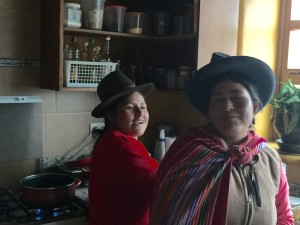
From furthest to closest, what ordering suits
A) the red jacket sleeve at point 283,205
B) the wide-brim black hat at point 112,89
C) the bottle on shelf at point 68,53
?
1. the bottle on shelf at point 68,53
2. the wide-brim black hat at point 112,89
3. the red jacket sleeve at point 283,205

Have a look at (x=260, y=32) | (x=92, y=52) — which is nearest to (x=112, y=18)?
(x=92, y=52)

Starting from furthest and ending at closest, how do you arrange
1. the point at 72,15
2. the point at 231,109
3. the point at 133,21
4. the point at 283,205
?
1. the point at 133,21
2. the point at 72,15
3. the point at 283,205
4. the point at 231,109

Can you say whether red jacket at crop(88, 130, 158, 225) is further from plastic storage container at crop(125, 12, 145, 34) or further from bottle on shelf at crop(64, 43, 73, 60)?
plastic storage container at crop(125, 12, 145, 34)

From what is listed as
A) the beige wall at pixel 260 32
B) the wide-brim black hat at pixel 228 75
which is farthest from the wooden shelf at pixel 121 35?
the wide-brim black hat at pixel 228 75

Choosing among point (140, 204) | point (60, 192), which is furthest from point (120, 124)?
point (60, 192)

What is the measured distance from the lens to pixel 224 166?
1.22m

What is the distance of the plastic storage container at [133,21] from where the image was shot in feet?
7.12

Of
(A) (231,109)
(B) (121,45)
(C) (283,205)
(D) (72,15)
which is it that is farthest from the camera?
(B) (121,45)

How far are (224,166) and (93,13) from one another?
3.90 ft

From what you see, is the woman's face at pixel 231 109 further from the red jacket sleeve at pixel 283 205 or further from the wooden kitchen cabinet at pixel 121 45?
the wooden kitchen cabinet at pixel 121 45

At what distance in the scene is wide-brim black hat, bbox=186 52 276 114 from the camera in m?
1.26

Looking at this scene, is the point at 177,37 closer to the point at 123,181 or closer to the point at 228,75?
the point at 228,75

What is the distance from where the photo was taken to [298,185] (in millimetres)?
1974

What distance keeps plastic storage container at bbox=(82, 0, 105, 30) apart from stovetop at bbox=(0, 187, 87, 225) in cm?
92
